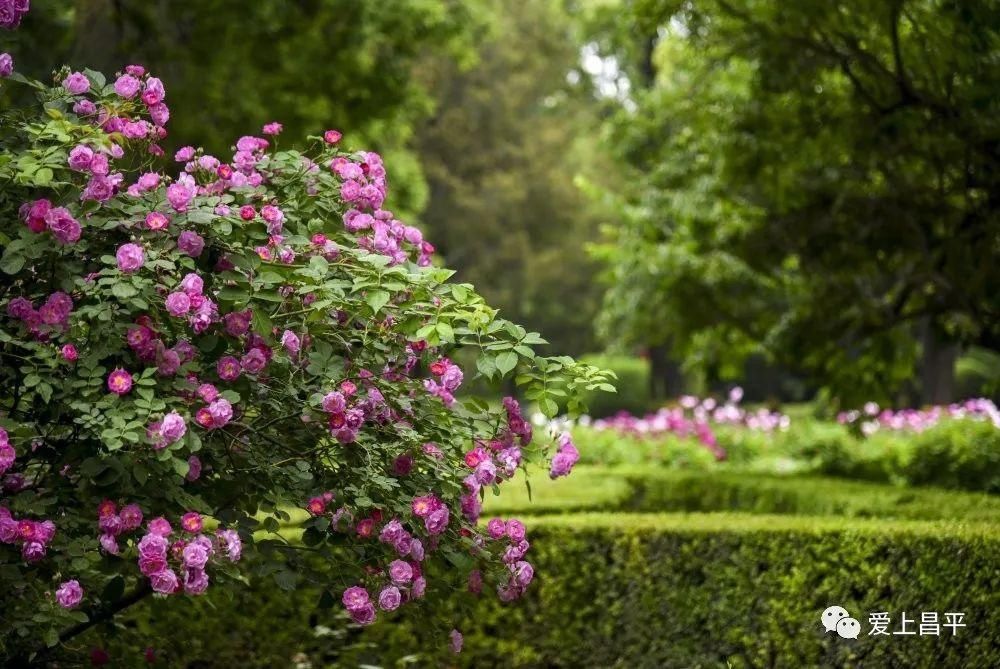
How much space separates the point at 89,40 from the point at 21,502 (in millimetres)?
7530

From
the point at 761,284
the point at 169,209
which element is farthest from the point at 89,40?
the point at 169,209

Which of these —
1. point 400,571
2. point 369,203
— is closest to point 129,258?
point 369,203

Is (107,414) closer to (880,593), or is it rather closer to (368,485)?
(368,485)

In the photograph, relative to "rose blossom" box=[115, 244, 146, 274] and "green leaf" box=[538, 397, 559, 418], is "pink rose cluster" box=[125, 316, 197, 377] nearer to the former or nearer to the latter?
"rose blossom" box=[115, 244, 146, 274]

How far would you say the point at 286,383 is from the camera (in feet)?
12.9

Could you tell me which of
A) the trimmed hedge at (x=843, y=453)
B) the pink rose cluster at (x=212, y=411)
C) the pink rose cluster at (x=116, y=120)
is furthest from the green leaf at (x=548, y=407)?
the trimmed hedge at (x=843, y=453)

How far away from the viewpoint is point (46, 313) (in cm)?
367

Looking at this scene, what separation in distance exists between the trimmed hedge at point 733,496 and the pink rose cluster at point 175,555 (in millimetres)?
3412

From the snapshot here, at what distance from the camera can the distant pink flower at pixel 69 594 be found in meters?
3.63

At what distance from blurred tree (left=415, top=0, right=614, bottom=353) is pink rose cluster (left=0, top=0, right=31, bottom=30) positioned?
77.0ft

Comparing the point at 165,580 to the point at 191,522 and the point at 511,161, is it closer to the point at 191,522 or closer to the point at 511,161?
the point at 191,522

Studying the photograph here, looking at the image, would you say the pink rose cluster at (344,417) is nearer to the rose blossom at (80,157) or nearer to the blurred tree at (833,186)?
the rose blossom at (80,157)

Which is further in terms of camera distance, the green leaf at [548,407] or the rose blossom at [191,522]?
the green leaf at [548,407]

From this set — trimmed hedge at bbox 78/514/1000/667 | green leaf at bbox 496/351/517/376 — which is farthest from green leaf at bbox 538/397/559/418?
trimmed hedge at bbox 78/514/1000/667
